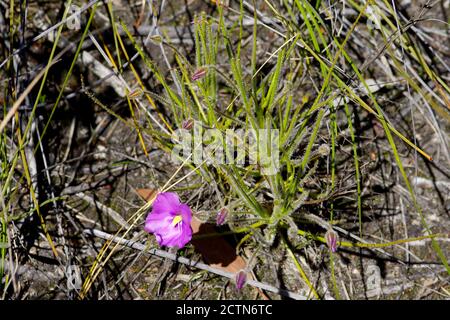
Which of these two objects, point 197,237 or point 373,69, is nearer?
point 197,237

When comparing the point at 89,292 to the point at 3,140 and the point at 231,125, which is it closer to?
the point at 3,140

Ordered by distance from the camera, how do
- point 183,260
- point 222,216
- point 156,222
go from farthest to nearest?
point 183,260, point 156,222, point 222,216

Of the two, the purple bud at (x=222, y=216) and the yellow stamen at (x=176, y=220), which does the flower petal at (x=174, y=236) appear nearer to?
the yellow stamen at (x=176, y=220)

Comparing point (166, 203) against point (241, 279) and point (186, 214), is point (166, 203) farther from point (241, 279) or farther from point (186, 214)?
point (241, 279)

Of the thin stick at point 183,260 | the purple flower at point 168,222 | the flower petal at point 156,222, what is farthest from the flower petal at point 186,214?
the thin stick at point 183,260

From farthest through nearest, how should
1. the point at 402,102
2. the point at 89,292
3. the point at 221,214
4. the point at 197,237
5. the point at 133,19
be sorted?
the point at 133,19 → the point at 402,102 → the point at 89,292 → the point at 197,237 → the point at 221,214

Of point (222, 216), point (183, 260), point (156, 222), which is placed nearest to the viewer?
point (222, 216)

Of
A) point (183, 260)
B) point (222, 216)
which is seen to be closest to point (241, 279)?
point (222, 216)

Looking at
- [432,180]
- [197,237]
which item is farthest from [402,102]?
[197,237]

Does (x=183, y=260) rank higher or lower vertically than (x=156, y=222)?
lower
